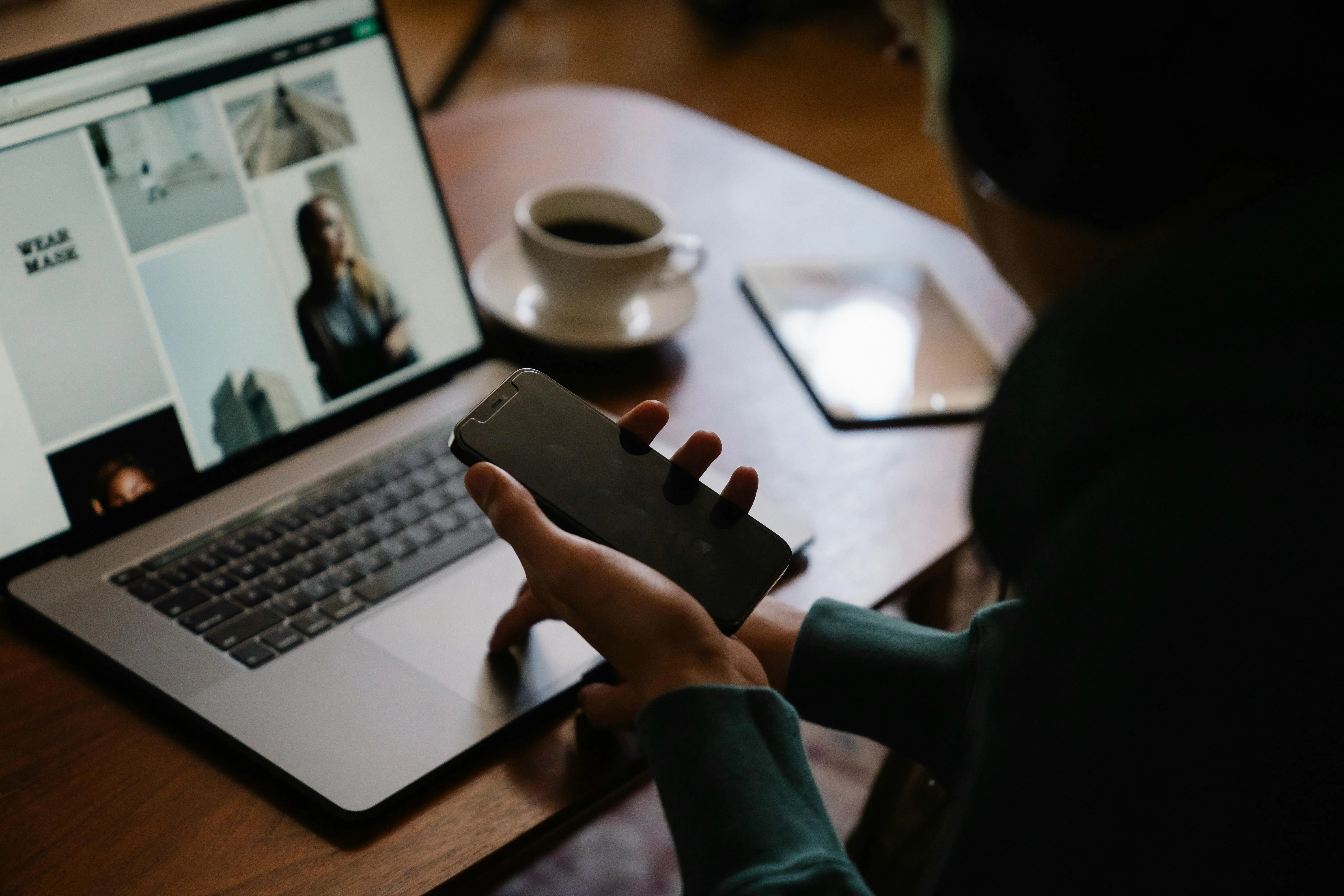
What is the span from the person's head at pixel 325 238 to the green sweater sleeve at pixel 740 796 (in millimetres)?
397

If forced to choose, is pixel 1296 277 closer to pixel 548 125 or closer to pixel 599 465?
pixel 599 465

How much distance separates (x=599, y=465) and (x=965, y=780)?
0.86 feet

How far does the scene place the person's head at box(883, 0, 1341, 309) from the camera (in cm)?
28

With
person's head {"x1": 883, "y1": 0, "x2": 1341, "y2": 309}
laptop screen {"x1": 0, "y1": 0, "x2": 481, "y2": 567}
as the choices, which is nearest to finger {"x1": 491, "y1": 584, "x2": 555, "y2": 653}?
laptop screen {"x1": 0, "y1": 0, "x2": 481, "y2": 567}

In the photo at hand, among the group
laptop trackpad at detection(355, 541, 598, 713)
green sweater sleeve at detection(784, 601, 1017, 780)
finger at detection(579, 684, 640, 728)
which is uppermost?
laptop trackpad at detection(355, 541, 598, 713)

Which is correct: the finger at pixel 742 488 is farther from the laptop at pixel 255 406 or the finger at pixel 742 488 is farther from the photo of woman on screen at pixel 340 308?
the photo of woman on screen at pixel 340 308

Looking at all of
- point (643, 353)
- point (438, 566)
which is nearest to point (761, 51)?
point (643, 353)

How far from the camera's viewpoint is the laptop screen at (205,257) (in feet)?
1.95

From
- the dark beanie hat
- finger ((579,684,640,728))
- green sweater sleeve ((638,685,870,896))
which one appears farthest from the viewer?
finger ((579,684,640,728))

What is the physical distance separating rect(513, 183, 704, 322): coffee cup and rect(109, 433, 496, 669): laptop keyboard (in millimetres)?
179

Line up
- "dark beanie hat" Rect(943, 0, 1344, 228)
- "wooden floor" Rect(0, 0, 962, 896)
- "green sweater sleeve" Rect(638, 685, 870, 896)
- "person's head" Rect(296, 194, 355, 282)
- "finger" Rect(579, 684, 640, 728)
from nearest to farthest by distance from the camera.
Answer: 1. "dark beanie hat" Rect(943, 0, 1344, 228)
2. "green sweater sleeve" Rect(638, 685, 870, 896)
3. "finger" Rect(579, 684, 640, 728)
4. "person's head" Rect(296, 194, 355, 282)
5. "wooden floor" Rect(0, 0, 962, 896)

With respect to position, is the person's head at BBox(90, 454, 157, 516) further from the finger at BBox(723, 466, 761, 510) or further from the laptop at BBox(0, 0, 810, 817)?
the finger at BBox(723, 466, 761, 510)

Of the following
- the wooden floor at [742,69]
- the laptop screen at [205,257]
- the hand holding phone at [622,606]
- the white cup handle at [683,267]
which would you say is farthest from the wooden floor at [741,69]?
the hand holding phone at [622,606]

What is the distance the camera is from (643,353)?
2.81 feet
